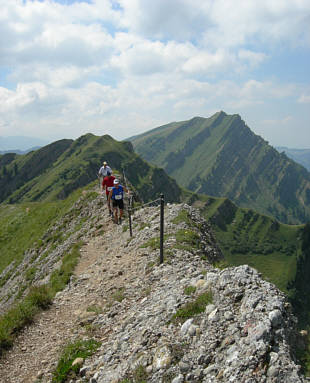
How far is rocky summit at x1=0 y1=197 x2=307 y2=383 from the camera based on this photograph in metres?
6.34

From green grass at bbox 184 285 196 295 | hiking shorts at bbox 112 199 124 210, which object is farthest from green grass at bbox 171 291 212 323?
hiking shorts at bbox 112 199 124 210

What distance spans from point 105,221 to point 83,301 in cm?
1141

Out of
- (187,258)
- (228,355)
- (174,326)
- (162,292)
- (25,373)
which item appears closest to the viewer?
(228,355)

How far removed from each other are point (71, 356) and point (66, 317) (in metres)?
3.04

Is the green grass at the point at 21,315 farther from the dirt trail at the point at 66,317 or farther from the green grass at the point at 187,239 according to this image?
the green grass at the point at 187,239

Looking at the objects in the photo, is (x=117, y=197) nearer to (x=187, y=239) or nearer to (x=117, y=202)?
(x=117, y=202)

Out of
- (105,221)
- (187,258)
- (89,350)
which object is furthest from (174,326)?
(105,221)

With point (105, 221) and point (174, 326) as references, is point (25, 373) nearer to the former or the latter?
point (174, 326)

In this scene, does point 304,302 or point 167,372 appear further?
point 304,302

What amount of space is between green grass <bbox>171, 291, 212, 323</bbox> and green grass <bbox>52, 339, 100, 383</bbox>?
3.08 m

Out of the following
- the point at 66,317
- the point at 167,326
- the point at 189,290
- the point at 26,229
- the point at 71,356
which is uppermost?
the point at 189,290

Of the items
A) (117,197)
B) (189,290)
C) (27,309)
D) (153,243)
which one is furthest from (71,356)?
(117,197)

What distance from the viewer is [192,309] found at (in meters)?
8.58

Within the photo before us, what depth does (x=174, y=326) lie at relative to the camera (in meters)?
8.27
